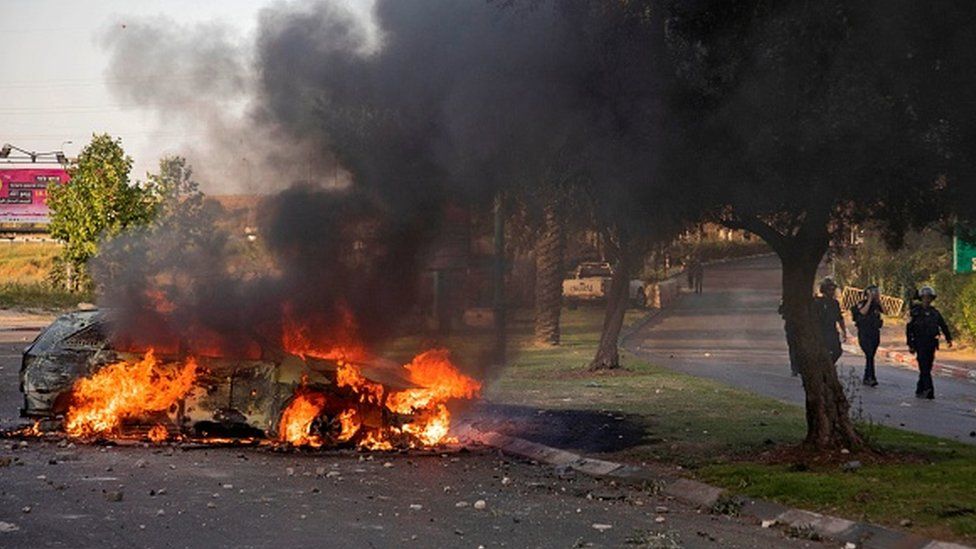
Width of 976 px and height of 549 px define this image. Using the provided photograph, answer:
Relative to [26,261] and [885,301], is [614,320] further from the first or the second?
[26,261]

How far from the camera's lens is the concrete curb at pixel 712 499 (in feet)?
29.4

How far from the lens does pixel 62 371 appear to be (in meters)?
14.5

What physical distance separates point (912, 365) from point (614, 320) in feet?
30.2

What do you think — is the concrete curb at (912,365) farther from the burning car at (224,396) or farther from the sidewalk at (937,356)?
the burning car at (224,396)

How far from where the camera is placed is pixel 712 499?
35.4ft

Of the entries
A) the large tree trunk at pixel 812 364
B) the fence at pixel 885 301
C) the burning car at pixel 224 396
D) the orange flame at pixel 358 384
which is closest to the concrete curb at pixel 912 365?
the fence at pixel 885 301

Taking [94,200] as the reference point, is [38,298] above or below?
below

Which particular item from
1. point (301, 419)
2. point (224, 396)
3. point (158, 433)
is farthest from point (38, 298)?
point (301, 419)

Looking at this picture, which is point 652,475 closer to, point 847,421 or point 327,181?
point 847,421

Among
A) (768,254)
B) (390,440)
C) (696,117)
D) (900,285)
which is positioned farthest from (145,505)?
(768,254)

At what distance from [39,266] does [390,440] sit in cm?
7340

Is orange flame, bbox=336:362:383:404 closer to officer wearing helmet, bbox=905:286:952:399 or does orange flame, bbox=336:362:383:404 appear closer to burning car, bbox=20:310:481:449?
burning car, bbox=20:310:481:449

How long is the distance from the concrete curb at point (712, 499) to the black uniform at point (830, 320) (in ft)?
24.7

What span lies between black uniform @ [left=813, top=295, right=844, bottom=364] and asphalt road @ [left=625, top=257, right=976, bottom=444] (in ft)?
1.85
